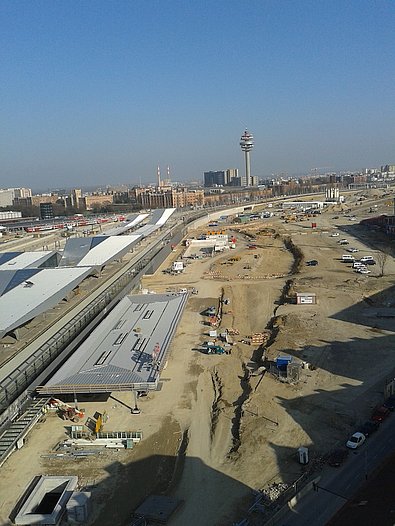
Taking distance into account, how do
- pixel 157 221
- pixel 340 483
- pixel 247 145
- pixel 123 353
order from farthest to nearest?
pixel 247 145 → pixel 157 221 → pixel 123 353 → pixel 340 483

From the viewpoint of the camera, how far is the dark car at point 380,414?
350 inches

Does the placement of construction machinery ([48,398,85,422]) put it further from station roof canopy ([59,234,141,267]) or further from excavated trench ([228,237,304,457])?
station roof canopy ([59,234,141,267])

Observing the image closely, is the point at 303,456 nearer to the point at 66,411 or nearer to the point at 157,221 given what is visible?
the point at 66,411

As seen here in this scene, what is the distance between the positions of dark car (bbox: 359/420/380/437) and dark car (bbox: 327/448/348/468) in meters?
0.76

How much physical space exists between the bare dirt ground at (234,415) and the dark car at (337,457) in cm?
32

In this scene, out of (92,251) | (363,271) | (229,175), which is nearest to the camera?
(92,251)

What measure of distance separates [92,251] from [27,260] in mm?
3456

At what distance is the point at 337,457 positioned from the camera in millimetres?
7719

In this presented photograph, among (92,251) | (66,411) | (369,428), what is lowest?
(66,411)

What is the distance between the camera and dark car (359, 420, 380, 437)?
8.48m

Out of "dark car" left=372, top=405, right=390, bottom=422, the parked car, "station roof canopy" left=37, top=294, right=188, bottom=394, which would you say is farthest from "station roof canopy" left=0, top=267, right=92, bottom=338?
the parked car

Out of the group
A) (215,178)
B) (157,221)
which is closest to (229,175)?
(215,178)

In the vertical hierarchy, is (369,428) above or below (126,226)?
below

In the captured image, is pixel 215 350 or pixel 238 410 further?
pixel 215 350
